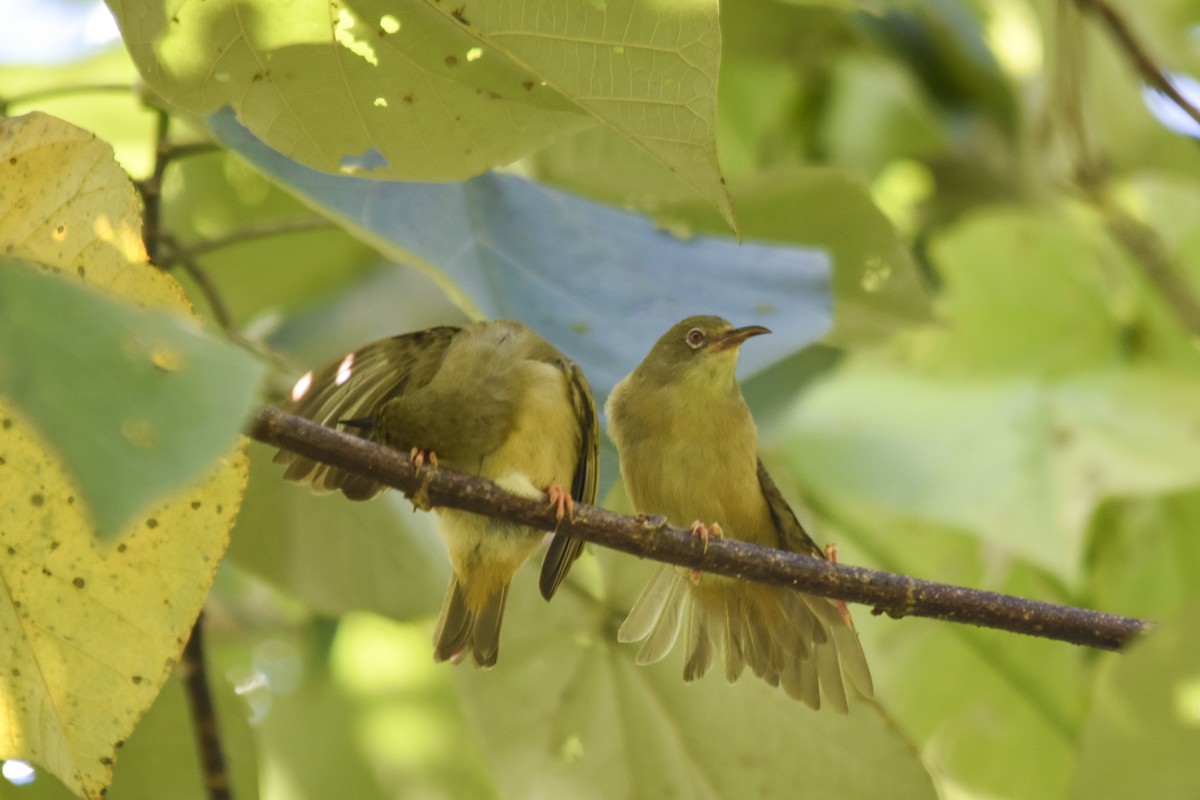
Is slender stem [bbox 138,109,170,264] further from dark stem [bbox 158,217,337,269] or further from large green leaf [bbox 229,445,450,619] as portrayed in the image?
large green leaf [bbox 229,445,450,619]

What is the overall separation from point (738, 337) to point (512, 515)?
722mm

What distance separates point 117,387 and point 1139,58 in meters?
1.97

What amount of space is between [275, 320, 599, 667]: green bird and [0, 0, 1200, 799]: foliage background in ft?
0.26

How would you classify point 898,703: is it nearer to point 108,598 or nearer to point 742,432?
point 742,432

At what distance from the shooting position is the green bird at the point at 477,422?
5.51ft

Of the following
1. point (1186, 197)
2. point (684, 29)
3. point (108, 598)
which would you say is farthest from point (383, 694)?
point (1186, 197)

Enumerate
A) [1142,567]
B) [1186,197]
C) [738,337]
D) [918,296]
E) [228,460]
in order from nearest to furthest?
1. [228,460]
2. [738,337]
3. [918,296]
4. [1142,567]
5. [1186,197]

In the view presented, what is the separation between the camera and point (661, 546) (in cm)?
145

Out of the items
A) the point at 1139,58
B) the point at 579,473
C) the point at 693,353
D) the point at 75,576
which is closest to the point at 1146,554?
the point at 1139,58

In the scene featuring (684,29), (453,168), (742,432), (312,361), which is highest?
(684,29)

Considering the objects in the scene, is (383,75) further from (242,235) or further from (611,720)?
(611,720)

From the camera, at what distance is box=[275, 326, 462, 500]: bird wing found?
5.16ft

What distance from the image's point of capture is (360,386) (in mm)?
1760

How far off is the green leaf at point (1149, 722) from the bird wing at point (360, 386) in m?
0.82
